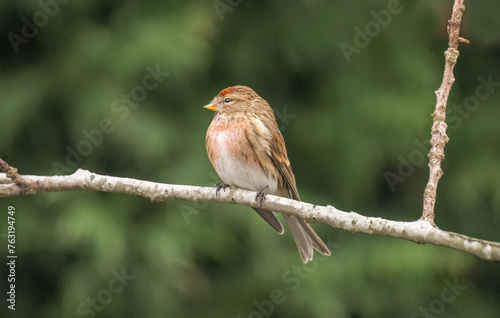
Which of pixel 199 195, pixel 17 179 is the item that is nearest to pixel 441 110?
pixel 199 195

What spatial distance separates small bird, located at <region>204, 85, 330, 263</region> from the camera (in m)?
4.12

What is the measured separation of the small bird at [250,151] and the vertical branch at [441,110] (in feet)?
3.93

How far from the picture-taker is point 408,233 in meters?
2.68

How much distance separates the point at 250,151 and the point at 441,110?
1499 millimetres

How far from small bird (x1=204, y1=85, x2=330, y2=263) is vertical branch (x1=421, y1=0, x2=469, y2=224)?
3.93 feet

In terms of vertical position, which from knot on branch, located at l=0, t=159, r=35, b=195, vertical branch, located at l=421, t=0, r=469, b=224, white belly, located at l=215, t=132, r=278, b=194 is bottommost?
white belly, located at l=215, t=132, r=278, b=194

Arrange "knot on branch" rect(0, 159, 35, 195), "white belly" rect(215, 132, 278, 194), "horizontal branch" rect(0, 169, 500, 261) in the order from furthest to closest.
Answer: "white belly" rect(215, 132, 278, 194) < "knot on branch" rect(0, 159, 35, 195) < "horizontal branch" rect(0, 169, 500, 261)

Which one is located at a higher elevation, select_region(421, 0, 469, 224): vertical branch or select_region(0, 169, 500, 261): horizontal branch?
select_region(421, 0, 469, 224): vertical branch

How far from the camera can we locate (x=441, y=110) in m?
2.92

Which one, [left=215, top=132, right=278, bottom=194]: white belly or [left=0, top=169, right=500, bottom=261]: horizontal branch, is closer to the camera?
[left=0, top=169, right=500, bottom=261]: horizontal branch

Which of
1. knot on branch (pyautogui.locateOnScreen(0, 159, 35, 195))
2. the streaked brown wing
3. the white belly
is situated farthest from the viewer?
the streaked brown wing

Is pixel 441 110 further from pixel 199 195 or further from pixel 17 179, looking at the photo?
pixel 17 179

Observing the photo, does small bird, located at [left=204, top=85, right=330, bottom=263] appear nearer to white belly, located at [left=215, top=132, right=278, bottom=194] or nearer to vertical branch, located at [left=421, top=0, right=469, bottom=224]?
white belly, located at [left=215, top=132, right=278, bottom=194]

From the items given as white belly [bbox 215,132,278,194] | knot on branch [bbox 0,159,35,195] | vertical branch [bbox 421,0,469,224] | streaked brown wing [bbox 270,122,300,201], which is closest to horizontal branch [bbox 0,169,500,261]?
knot on branch [bbox 0,159,35,195]
